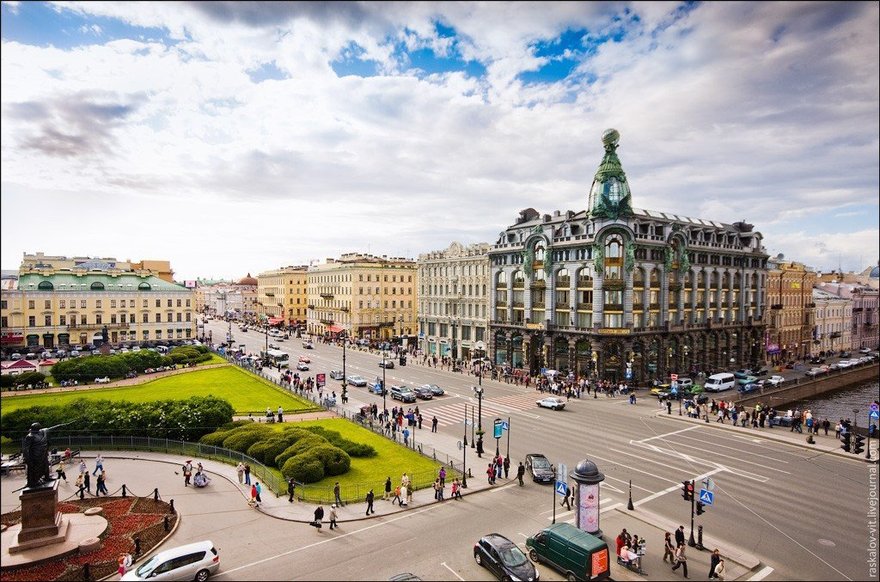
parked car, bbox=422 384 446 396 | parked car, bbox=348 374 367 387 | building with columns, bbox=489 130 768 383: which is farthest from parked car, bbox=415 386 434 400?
building with columns, bbox=489 130 768 383

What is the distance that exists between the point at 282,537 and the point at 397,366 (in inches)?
1930

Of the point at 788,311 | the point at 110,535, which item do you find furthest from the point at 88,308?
the point at 788,311

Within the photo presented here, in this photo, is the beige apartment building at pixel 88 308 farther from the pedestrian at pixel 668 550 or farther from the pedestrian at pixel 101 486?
the pedestrian at pixel 668 550

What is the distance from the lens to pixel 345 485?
89.2 ft

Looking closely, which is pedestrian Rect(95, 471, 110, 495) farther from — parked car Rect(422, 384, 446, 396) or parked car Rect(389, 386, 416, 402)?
parked car Rect(422, 384, 446, 396)

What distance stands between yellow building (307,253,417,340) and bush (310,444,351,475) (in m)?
70.3

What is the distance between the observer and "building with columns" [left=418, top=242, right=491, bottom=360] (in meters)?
74.7

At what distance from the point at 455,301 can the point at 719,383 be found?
37746 mm

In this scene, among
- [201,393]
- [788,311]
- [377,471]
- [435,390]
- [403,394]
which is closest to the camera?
[377,471]

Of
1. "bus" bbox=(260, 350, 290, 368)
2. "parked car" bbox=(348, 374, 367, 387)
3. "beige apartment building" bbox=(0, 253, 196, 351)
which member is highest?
"beige apartment building" bbox=(0, 253, 196, 351)

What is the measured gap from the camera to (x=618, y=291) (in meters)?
57.9

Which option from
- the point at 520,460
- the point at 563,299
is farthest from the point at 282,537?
the point at 563,299

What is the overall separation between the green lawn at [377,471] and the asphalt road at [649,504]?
9.84 ft

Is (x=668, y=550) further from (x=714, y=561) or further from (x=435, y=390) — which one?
(x=435, y=390)
